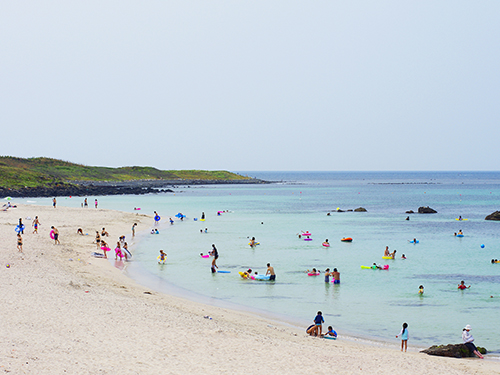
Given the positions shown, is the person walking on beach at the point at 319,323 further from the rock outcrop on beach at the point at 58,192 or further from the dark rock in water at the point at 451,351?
the rock outcrop on beach at the point at 58,192

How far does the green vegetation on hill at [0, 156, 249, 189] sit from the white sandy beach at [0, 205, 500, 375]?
8860cm

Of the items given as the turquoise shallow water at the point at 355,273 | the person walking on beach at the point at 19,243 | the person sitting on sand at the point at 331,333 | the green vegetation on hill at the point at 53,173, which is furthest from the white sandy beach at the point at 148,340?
the green vegetation on hill at the point at 53,173

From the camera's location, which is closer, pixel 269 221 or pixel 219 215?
pixel 269 221

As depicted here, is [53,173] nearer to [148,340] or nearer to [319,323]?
[319,323]

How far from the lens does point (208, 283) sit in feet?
88.3

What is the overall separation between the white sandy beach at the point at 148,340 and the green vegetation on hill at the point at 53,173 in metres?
88.6

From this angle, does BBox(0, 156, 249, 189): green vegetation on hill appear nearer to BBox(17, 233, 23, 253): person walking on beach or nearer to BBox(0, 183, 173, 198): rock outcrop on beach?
BBox(0, 183, 173, 198): rock outcrop on beach

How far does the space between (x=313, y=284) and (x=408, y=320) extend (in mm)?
7239

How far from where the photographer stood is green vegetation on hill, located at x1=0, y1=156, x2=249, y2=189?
107 metres

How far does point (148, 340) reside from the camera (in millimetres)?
14172

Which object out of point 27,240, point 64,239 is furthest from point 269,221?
point 27,240

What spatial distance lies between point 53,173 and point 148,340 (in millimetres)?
136566

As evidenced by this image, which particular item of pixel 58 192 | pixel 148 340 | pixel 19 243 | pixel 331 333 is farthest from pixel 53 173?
pixel 148 340

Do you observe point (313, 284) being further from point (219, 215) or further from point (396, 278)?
point (219, 215)
